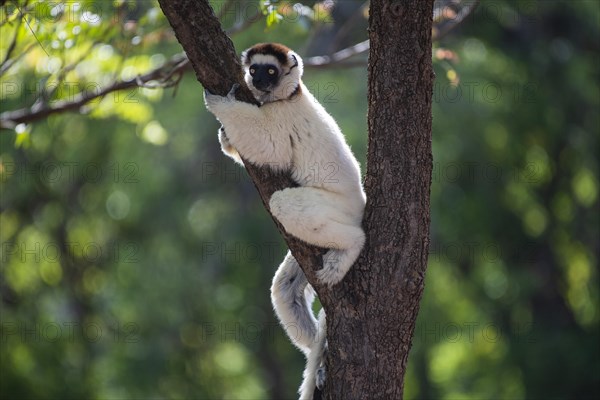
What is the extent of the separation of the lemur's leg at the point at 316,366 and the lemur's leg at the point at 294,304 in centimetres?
16

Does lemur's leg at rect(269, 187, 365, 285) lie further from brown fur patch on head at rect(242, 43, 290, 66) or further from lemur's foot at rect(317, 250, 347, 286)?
brown fur patch on head at rect(242, 43, 290, 66)

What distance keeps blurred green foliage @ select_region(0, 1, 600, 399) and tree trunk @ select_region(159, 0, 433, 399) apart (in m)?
9.24

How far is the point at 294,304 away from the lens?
6.16 m

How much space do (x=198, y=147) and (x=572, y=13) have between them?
28.6 ft

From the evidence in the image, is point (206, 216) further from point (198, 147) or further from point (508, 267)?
point (508, 267)

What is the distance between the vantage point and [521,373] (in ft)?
54.5

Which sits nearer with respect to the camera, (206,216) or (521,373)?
(521,373)

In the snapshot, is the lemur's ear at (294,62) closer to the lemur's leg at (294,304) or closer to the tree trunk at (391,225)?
the tree trunk at (391,225)

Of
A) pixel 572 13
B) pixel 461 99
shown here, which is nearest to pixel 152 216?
pixel 461 99

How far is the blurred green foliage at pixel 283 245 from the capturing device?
1608 cm

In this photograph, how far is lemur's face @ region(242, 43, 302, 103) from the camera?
20.1 ft

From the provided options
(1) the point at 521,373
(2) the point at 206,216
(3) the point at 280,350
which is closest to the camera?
(1) the point at 521,373

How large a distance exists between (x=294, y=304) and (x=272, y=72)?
1.81 meters

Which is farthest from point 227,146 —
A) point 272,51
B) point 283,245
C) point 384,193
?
point 283,245
